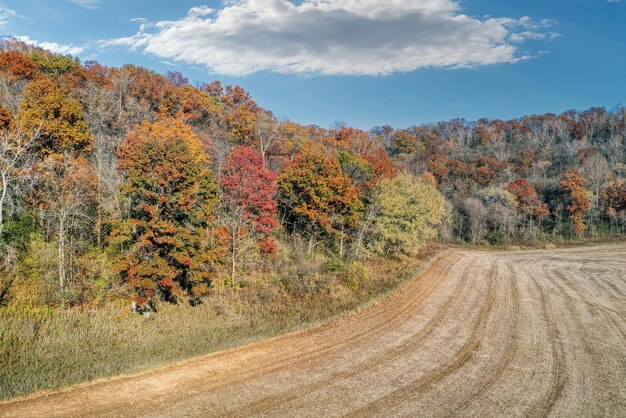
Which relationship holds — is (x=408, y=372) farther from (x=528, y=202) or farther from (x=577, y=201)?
A: (x=577, y=201)

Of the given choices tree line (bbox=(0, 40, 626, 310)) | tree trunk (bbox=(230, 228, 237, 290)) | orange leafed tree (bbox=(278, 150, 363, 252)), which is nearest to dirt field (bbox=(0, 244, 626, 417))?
tree line (bbox=(0, 40, 626, 310))

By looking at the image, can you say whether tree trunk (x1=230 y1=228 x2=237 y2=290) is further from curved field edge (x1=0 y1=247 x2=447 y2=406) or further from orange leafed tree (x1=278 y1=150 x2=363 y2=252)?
orange leafed tree (x1=278 y1=150 x2=363 y2=252)

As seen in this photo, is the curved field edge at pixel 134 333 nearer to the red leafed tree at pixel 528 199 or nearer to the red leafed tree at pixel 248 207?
the red leafed tree at pixel 248 207

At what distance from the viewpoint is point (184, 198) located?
2036cm

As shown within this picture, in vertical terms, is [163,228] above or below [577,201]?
below

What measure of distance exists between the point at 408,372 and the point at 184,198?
13.9 m

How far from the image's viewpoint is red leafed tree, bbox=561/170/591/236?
207 ft

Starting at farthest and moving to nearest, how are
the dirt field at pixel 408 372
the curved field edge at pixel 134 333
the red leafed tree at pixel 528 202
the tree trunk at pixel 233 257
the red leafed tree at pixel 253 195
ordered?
1. the red leafed tree at pixel 528 202
2. the red leafed tree at pixel 253 195
3. the tree trunk at pixel 233 257
4. the curved field edge at pixel 134 333
5. the dirt field at pixel 408 372

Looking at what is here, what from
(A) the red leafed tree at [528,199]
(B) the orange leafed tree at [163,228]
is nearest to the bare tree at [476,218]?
(A) the red leafed tree at [528,199]

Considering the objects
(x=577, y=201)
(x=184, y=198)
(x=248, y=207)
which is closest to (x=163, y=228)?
(x=184, y=198)

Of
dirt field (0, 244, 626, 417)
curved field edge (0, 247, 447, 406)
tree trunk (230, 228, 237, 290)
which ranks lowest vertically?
dirt field (0, 244, 626, 417)

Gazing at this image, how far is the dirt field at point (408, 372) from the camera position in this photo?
37.2 ft

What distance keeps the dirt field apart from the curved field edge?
0.56m

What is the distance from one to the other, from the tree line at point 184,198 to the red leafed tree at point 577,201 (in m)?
0.25
